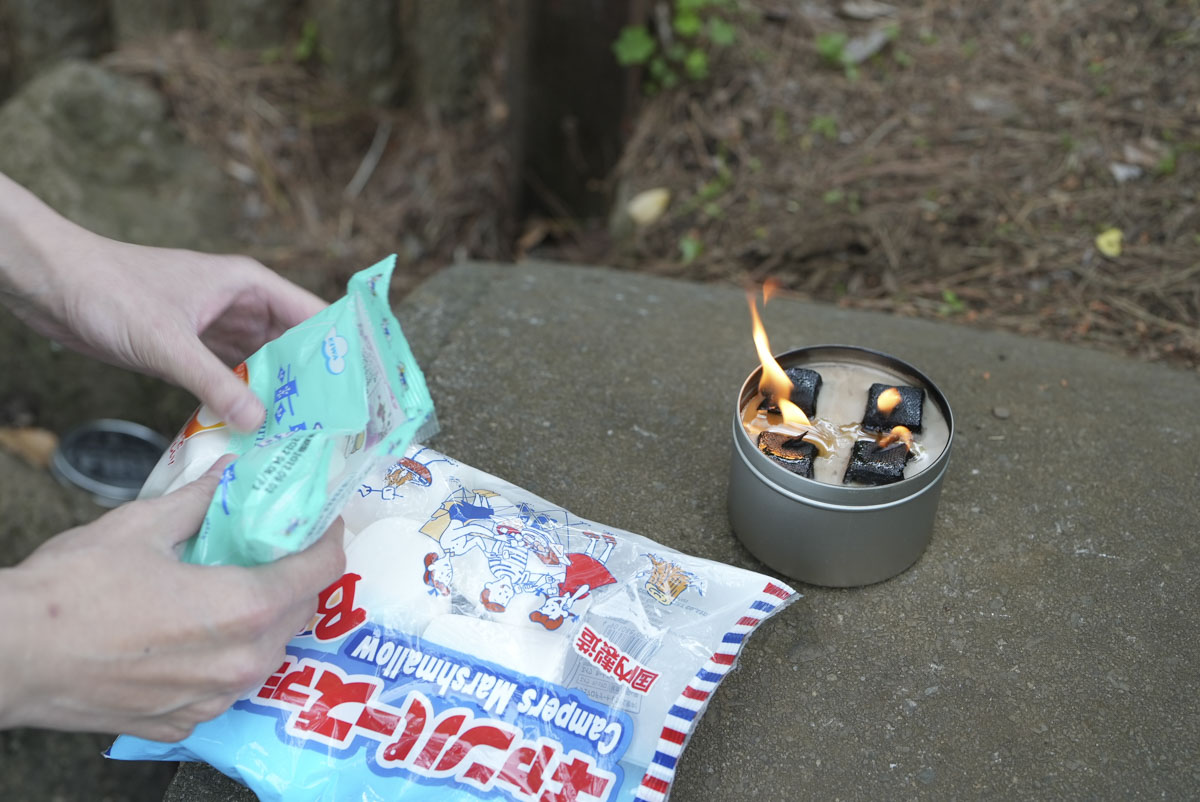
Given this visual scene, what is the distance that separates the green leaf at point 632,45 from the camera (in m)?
2.59

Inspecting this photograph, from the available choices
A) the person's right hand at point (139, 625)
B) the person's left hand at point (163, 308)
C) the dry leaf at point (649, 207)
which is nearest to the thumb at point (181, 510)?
the person's right hand at point (139, 625)

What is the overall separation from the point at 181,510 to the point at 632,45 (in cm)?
199

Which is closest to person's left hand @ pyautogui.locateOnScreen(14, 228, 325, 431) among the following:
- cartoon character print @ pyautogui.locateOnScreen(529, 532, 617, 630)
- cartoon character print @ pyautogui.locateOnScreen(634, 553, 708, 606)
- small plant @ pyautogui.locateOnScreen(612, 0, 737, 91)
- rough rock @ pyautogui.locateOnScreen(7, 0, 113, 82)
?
cartoon character print @ pyautogui.locateOnScreen(529, 532, 617, 630)

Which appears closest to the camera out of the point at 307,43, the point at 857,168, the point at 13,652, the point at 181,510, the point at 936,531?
the point at 13,652

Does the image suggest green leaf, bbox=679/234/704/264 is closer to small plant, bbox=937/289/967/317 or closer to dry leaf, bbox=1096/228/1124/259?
small plant, bbox=937/289/967/317

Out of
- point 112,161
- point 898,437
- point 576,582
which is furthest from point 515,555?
point 112,161

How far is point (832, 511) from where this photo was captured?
1221 mm

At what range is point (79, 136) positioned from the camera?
282 centimetres

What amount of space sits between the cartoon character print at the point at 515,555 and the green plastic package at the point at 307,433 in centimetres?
13

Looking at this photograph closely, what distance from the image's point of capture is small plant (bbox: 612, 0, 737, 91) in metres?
2.71

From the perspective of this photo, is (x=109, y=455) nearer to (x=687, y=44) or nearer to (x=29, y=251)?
(x=29, y=251)

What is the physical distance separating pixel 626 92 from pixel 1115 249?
4.48 feet

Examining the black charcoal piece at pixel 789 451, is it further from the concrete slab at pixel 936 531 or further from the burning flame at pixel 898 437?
the concrete slab at pixel 936 531

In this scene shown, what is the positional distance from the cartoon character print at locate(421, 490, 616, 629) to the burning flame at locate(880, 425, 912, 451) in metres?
0.39
